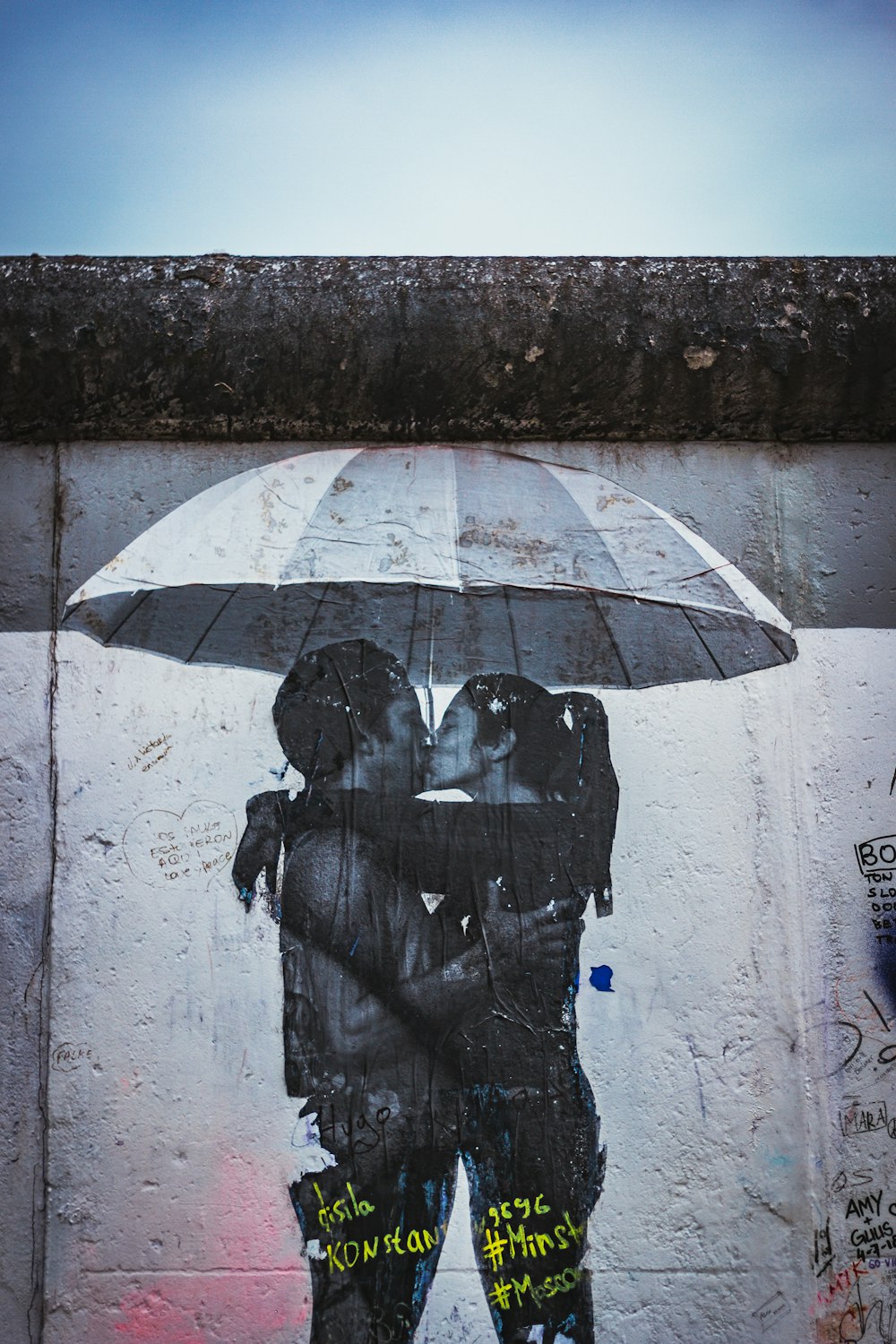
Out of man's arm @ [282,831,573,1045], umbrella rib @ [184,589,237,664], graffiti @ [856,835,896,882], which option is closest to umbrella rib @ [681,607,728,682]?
graffiti @ [856,835,896,882]

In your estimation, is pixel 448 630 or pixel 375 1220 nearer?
Answer: pixel 375 1220

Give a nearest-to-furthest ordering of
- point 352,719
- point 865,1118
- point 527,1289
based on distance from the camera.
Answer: point 527,1289, point 865,1118, point 352,719

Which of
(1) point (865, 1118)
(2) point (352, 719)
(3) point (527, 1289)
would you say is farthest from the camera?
(2) point (352, 719)

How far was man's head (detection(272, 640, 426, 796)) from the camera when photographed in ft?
9.18

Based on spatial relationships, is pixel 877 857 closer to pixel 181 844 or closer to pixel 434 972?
pixel 434 972

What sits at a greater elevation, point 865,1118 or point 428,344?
point 428,344

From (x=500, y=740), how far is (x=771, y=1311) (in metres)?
1.74

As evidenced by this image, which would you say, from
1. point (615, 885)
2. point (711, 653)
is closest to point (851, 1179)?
point (615, 885)

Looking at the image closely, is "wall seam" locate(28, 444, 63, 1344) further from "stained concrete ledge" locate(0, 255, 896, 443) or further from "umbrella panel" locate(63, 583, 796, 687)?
"stained concrete ledge" locate(0, 255, 896, 443)

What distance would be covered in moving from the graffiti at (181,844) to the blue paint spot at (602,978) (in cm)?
111

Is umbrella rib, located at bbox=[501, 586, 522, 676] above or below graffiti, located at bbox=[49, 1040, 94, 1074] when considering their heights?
above

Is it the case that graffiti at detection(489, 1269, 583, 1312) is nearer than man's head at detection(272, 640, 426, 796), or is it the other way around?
graffiti at detection(489, 1269, 583, 1312)

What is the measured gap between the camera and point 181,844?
9.01ft

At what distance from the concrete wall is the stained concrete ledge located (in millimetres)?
14
